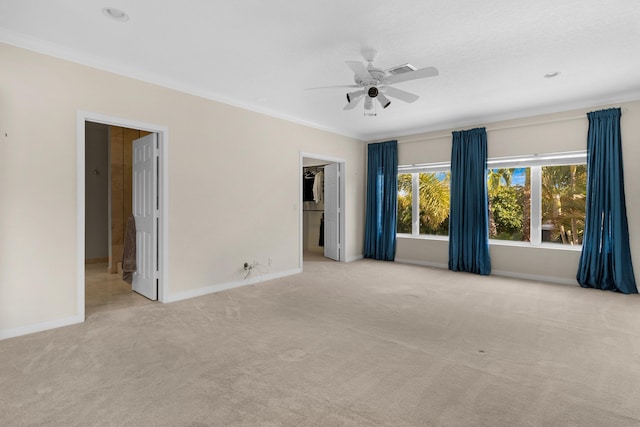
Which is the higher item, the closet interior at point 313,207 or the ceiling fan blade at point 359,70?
the ceiling fan blade at point 359,70

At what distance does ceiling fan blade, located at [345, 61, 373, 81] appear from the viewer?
3.05 meters

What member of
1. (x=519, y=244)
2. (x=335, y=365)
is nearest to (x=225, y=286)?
(x=335, y=365)

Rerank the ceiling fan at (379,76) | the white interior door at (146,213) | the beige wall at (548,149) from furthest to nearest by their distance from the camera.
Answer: the beige wall at (548,149), the white interior door at (146,213), the ceiling fan at (379,76)

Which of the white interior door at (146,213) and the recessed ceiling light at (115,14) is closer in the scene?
the recessed ceiling light at (115,14)

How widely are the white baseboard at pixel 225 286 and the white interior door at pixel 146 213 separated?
10.4 inches

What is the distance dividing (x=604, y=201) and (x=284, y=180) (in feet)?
15.1

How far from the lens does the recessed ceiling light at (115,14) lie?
2619mm

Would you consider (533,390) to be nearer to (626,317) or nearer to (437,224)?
(626,317)

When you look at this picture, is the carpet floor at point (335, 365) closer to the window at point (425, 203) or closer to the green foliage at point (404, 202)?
the window at point (425, 203)

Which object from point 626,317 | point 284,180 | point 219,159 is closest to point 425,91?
point 284,180

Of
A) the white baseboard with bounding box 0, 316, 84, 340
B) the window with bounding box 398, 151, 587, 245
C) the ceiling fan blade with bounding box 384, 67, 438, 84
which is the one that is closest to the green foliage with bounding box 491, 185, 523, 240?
the window with bounding box 398, 151, 587, 245

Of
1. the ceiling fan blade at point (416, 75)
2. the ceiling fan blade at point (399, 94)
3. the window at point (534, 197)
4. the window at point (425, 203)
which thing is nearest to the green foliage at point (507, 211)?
the window at point (534, 197)

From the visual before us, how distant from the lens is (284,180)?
5.57 metres

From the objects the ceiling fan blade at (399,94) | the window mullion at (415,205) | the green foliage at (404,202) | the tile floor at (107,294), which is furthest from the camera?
the green foliage at (404,202)
